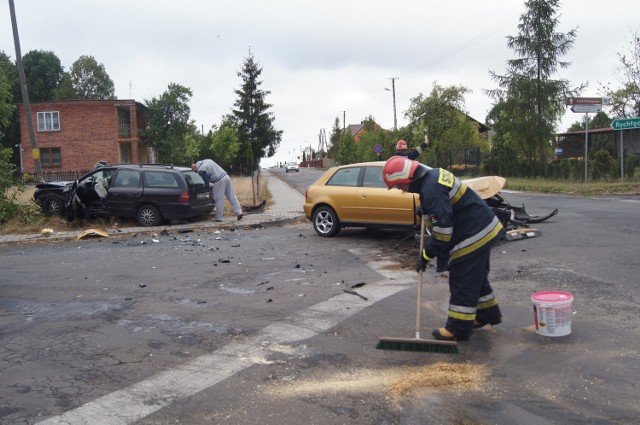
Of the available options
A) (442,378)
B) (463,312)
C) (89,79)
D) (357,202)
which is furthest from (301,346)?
(89,79)

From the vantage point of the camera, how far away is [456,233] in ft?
16.0

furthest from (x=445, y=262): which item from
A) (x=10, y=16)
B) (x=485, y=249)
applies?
(x=10, y=16)

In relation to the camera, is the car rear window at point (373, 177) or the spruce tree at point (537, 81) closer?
A: the car rear window at point (373, 177)

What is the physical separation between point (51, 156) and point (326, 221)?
137 ft

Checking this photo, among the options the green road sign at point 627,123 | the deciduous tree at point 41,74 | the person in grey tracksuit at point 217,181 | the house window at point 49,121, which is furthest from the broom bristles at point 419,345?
the deciduous tree at point 41,74

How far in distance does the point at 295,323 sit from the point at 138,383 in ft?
5.98

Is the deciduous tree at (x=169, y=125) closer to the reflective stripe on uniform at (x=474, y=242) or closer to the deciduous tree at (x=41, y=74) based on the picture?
the deciduous tree at (x=41, y=74)

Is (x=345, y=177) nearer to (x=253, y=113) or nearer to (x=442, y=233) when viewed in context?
(x=442, y=233)

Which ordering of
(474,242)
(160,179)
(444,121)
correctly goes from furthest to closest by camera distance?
(444,121) < (160,179) < (474,242)

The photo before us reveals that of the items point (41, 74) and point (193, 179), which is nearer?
point (193, 179)

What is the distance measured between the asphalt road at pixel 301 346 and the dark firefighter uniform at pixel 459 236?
35 centimetres

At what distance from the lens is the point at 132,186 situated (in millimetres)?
14719

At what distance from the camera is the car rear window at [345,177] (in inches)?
452

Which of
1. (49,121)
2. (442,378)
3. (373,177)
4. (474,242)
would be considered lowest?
(442,378)
